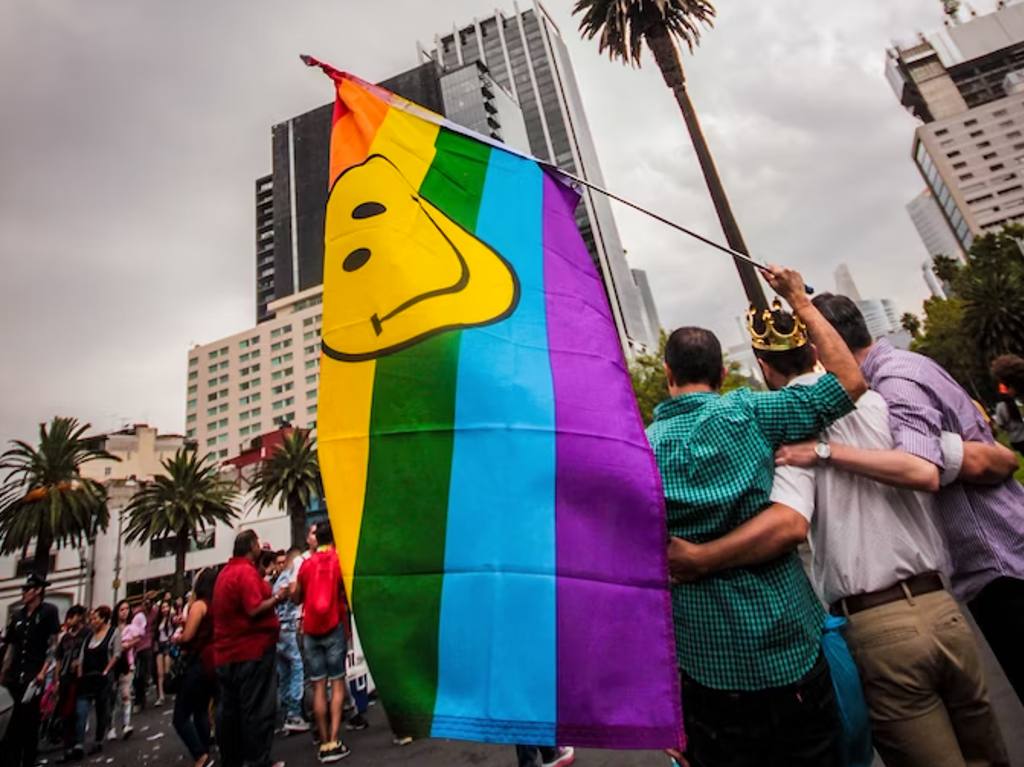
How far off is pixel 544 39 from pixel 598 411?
126 meters

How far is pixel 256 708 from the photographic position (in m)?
4.43

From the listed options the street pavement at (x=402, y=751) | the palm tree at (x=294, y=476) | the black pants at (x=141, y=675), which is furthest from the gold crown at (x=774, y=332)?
the palm tree at (x=294, y=476)

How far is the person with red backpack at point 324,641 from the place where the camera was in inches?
214

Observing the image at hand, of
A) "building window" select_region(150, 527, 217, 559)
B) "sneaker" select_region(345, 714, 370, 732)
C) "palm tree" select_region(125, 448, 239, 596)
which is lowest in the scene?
"sneaker" select_region(345, 714, 370, 732)

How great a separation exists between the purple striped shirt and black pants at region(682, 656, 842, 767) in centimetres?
100

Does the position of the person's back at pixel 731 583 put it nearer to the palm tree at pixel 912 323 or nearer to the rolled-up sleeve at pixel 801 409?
the rolled-up sleeve at pixel 801 409

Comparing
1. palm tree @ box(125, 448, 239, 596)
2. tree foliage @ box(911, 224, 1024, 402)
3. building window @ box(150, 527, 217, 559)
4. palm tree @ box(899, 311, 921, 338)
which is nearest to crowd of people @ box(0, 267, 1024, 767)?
palm tree @ box(125, 448, 239, 596)

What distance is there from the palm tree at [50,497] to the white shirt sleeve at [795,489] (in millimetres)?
34401

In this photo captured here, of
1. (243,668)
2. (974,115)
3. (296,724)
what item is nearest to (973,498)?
(243,668)

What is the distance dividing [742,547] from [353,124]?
2514 millimetres

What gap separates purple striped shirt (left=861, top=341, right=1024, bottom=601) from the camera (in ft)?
7.01

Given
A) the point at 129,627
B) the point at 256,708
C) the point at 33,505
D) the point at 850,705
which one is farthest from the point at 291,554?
the point at 33,505

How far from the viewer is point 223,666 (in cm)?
441

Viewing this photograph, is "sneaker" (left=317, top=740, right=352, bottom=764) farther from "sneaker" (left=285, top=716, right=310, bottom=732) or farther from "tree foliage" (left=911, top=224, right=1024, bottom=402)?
"tree foliage" (left=911, top=224, right=1024, bottom=402)
